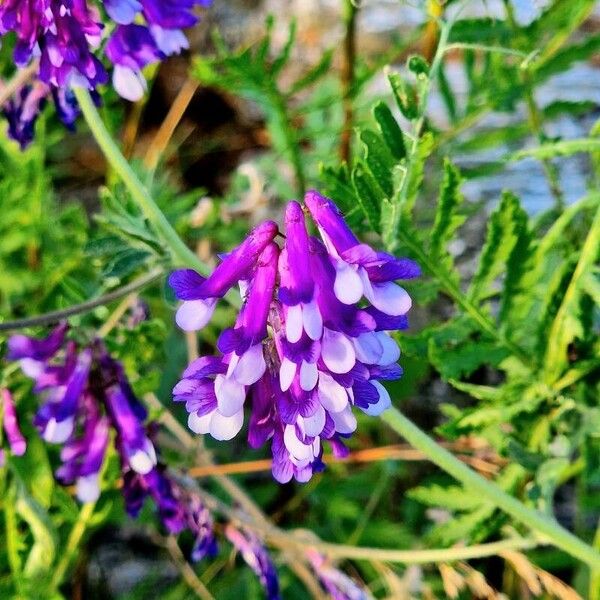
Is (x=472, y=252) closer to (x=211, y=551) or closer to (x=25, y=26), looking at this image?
(x=211, y=551)

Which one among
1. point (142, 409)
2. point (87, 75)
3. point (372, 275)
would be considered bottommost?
point (142, 409)

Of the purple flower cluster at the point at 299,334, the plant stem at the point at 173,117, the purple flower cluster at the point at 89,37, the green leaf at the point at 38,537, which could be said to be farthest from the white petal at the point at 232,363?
the plant stem at the point at 173,117

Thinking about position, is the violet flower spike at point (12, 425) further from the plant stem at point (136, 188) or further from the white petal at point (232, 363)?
the white petal at point (232, 363)

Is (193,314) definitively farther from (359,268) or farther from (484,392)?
(484,392)

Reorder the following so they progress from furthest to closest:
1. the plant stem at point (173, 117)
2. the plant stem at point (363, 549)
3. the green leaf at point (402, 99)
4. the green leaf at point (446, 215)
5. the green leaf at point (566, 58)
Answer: the plant stem at point (173, 117), the green leaf at point (566, 58), the plant stem at point (363, 549), the green leaf at point (446, 215), the green leaf at point (402, 99)

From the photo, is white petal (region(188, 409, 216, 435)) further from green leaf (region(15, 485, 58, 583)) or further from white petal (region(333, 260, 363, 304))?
green leaf (region(15, 485, 58, 583))

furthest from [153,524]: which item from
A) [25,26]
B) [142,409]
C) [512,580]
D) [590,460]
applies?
[25,26]
